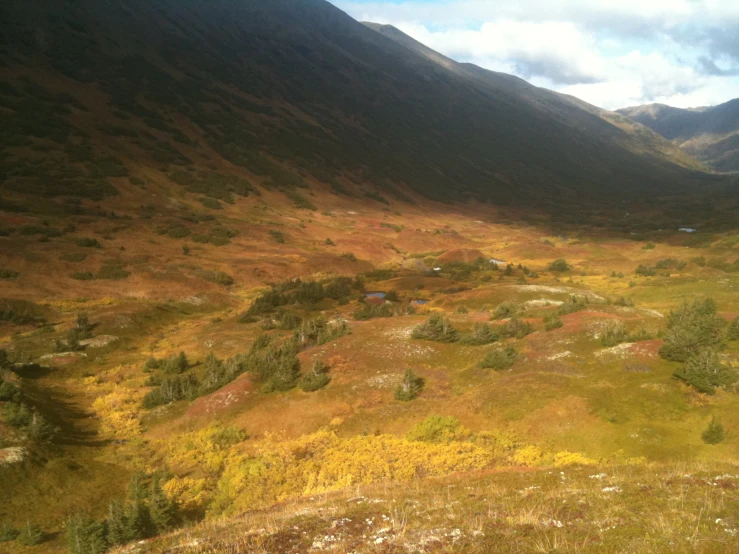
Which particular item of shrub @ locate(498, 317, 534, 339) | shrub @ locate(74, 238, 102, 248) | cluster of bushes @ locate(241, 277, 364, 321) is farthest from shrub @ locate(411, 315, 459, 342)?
shrub @ locate(74, 238, 102, 248)

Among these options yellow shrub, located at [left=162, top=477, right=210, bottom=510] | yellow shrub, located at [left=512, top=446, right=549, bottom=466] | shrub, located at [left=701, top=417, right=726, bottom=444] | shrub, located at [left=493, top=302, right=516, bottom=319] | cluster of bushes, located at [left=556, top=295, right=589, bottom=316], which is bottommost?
yellow shrub, located at [left=162, top=477, right=210, bottom=510]

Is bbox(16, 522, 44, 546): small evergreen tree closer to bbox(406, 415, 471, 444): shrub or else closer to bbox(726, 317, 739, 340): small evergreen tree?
bbox(406, 415, 471, 444): shrub

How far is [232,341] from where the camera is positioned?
36312 mm

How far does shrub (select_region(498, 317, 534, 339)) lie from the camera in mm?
29109

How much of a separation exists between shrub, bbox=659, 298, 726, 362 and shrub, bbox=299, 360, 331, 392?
56.1 ft

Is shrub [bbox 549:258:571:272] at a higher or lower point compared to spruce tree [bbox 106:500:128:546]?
higher

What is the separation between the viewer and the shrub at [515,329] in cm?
2911

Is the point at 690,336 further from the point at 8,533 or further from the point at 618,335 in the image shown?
the point at 8,533

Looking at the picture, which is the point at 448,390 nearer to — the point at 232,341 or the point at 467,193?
the point at 232,341

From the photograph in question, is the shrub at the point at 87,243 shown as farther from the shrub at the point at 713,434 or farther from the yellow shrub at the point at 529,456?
the shrub at the point at 713,434

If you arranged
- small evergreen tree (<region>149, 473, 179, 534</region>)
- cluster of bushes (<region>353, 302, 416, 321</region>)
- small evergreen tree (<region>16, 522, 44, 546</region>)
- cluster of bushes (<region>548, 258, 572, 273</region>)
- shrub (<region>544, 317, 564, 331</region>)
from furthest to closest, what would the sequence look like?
cluster of bushes (<region>548, 258, 572, 273</region>) < cluster of bushes (<region>353, 302, 416, 321</region>) < shrub (<region>544, 317, 564, 331</region>) < small evergreen tree (<region>149, 473, 179, 534</region>) < small evergreen tree (<region>16, 522, 44, 546</region>)

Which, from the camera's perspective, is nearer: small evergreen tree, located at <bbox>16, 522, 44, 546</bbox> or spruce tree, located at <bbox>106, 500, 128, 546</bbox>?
spruce tree, located at <bbox>106, 500, 128, 546</bbox>

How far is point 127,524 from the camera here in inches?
531

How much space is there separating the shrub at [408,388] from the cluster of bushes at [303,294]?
22.4 m
